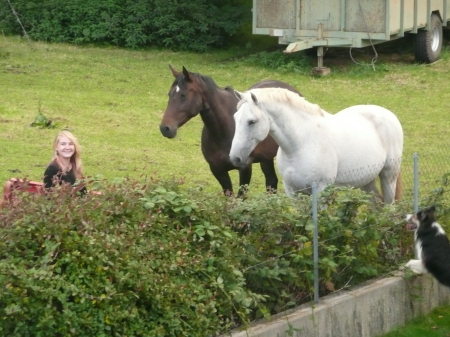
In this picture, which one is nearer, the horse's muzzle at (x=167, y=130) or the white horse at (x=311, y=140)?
the white horse at (x=311, y=140)

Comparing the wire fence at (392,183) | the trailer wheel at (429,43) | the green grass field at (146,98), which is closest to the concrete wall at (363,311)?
the wire fence at (392,183)

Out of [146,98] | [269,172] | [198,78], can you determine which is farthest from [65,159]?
[146,98]

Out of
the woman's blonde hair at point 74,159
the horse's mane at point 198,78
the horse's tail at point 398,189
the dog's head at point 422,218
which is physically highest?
the horse's mane at point 198,78

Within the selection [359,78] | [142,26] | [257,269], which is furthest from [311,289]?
[142,26]

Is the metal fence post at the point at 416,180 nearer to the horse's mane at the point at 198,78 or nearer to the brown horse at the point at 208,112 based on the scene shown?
the brown horse at the point at 208,112

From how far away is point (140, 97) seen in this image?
18234mm

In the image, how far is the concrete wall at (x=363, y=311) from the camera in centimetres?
693

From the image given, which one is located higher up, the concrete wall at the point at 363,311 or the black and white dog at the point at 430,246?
the black and white dog at the point at 430,246

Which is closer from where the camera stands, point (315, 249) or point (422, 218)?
point (315, 249)

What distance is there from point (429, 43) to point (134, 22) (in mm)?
7257

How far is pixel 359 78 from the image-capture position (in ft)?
65.2

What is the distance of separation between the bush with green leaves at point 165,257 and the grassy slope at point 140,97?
4.27 meters

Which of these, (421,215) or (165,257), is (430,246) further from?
(165,257)

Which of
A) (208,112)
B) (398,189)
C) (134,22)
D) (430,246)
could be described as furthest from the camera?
(134,22)
